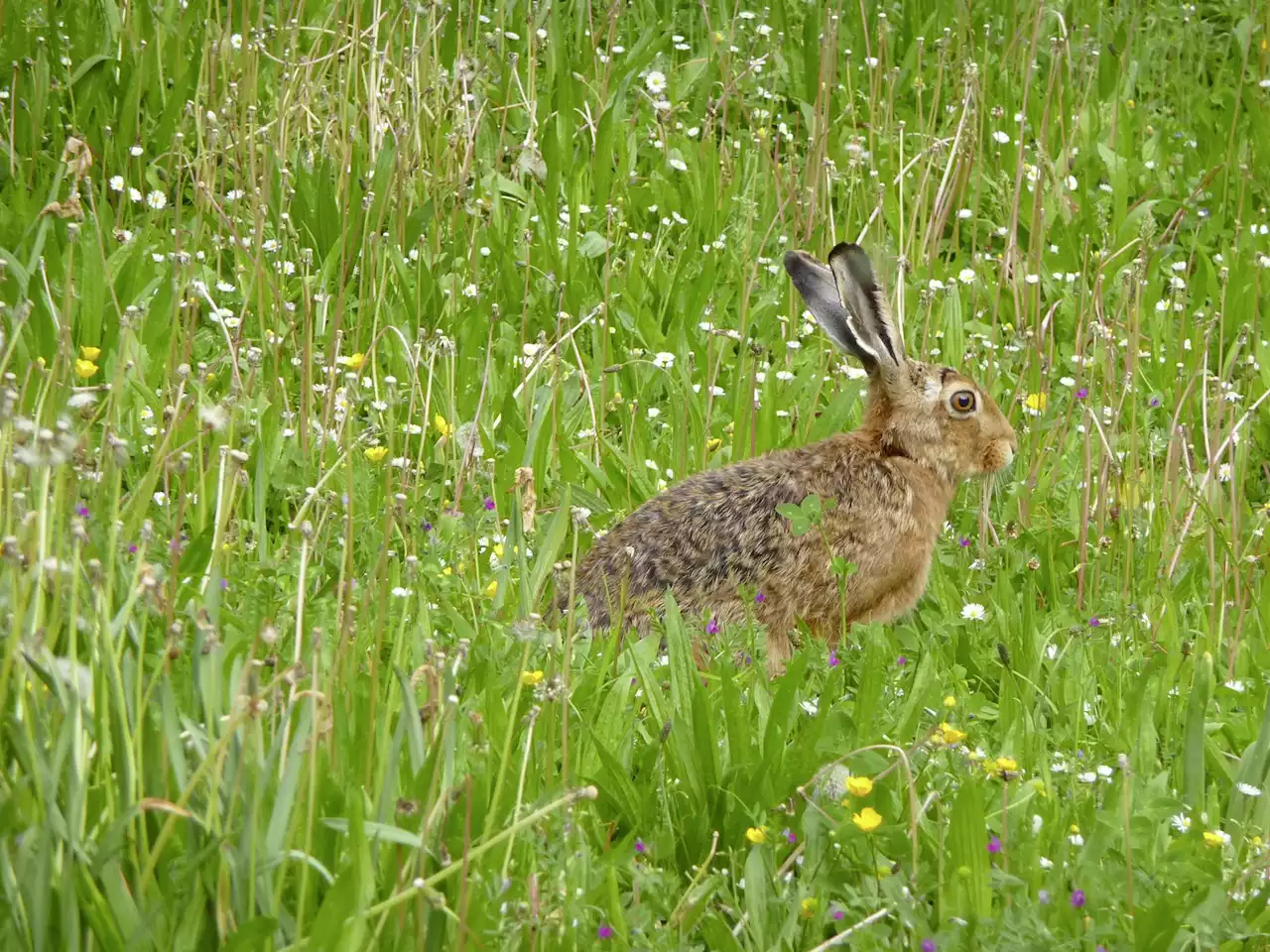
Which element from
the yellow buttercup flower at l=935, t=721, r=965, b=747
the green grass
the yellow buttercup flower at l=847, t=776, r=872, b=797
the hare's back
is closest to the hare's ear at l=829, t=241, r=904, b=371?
the green grass

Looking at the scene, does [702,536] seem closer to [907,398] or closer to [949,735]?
[907,398]

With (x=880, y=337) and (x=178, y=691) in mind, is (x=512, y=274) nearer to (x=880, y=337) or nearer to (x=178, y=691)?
(x=880, y=337)

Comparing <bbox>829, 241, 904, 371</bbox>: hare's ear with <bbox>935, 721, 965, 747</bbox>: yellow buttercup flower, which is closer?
<bbox>935, 721, 965, 747</bbox>: yellow buttercup flower

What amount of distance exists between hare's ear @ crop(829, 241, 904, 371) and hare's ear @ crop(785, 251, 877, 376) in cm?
3

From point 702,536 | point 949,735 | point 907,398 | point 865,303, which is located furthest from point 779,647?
point 949,735

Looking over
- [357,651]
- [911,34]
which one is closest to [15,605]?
[357,651]

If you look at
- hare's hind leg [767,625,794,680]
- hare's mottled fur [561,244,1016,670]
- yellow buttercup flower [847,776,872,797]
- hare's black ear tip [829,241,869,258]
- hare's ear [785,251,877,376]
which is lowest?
hare's hind leg [767,625,794,680]

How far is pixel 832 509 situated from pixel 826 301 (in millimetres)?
879

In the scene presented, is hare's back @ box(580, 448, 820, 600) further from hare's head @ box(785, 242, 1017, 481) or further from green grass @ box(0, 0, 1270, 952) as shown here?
hare's head @ box(785, 242, 1017, 481)

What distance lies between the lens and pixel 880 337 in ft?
20.2

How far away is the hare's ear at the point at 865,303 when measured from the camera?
589cm

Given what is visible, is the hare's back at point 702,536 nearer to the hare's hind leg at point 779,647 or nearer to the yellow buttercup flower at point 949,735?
the hare's hind leg at point 779,647

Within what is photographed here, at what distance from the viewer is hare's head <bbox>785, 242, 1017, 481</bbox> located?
6.14 m

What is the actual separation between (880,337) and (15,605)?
3901 mm
